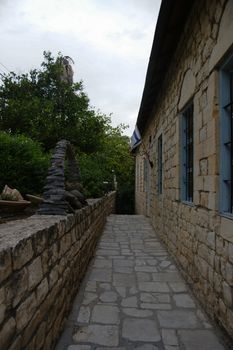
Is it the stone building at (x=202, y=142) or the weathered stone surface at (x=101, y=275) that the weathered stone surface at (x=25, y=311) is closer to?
the stone building at (x=202, y=142)

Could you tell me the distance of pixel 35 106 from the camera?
49.8 feet

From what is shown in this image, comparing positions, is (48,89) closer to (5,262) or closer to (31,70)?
(31,70)

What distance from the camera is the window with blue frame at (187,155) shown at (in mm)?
4594

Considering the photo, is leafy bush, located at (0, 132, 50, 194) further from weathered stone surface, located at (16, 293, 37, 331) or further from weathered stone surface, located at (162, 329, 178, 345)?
weathered stone surface, located at (16, 293, 37, 331)

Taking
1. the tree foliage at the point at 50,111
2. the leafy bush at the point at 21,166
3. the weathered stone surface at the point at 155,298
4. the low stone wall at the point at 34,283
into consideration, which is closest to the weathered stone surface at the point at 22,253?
the low stone wall at the point at 34,283

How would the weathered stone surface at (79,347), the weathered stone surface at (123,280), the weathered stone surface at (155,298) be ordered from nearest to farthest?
the weathered stone surface at (79,347) → the weathered stone surface at (155,298) → the weathered stone surface at (123,280)

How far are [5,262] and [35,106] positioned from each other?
14.5 metres

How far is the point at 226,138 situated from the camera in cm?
298

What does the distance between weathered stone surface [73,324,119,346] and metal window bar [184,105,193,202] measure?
2273 mm

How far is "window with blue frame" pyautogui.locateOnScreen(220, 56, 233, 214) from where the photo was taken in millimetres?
2930

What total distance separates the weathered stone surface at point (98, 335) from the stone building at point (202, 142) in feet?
3.18

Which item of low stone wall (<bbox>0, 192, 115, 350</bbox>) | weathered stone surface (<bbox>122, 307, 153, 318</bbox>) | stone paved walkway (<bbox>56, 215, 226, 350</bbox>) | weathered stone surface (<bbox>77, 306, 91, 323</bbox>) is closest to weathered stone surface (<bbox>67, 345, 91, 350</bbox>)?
stone paved walkway (<bbox>56, 215, 226, 350</bbox>)

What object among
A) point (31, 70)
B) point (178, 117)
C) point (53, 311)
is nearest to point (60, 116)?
point (31, 70)

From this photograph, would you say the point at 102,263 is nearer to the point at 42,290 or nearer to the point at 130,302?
the point at 130,302
